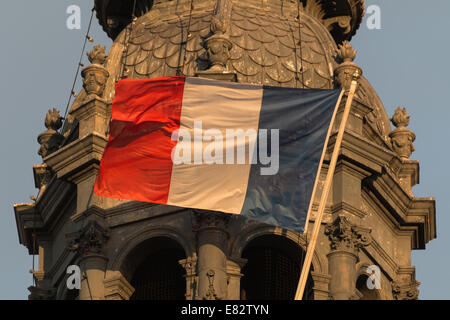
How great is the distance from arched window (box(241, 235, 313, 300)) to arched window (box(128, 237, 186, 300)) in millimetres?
2051

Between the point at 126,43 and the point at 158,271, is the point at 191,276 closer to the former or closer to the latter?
the point at 158,271

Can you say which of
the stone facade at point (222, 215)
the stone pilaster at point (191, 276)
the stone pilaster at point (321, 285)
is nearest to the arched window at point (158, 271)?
the stone facade at point (222, 215)

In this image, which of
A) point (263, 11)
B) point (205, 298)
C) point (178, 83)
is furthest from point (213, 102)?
point (263, 11)

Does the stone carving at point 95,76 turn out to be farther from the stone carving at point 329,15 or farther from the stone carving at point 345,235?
the stone carving at point 345,235

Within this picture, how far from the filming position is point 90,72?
7125 cm

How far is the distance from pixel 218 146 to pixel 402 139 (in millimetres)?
11215

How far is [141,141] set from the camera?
64750mm

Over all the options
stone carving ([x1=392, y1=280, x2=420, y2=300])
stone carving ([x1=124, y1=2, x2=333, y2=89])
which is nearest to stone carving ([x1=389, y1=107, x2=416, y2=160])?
stone carving ([x1=124, y1=2, x2=333, y2=89])

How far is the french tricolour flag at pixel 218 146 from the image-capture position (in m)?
63.2

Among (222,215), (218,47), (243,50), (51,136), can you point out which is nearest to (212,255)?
(222,215)

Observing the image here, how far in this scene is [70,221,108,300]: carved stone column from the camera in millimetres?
67375

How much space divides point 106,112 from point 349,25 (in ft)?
38.9

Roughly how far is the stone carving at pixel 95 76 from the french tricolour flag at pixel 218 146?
17.9ft

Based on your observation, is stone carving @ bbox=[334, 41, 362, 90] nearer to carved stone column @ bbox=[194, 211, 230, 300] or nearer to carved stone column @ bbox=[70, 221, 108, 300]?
carved stone column @ bbox=[194, 211, 230, 300]
